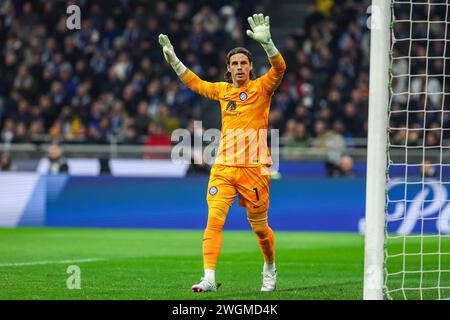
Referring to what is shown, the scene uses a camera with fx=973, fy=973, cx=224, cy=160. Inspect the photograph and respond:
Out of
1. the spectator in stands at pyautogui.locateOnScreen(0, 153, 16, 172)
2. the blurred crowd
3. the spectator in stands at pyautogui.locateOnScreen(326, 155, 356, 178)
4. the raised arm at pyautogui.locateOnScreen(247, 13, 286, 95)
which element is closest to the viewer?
the raised arm at pyautogui.locateOnScreen(247, 13, 286, 95)

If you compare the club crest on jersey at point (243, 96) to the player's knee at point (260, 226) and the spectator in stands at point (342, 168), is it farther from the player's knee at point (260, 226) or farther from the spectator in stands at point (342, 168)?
the spectator in stands at point (342, 168)

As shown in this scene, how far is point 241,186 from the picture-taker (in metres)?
9.71

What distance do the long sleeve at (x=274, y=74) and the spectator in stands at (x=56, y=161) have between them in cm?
1134

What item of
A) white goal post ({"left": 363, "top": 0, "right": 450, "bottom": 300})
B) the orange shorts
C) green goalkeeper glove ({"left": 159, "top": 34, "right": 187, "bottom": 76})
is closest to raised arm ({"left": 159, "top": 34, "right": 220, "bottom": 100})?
green goalkeeper glove ({"left": 159, "top": 34, "right": 187, "bottom": 76})

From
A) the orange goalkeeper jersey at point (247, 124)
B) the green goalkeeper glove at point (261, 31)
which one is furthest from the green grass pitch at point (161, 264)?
the green goalkeeper glove at point (261, 31)

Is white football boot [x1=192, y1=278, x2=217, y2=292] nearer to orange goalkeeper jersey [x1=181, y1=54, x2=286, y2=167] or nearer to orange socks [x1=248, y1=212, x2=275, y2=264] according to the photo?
orange socks [x1=248, y1=212, x2=275, y2=264]

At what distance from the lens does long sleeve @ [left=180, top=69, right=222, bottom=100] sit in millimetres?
10055

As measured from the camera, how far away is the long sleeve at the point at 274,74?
9.53 meters

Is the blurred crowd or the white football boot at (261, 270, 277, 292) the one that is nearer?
the white football boot at (261, 270, 277, 292)

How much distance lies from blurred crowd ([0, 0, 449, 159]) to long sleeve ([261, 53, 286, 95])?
12.0m

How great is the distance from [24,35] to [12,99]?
9.47 feet

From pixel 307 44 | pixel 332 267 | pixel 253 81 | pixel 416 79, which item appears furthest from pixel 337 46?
pixel 253 81
